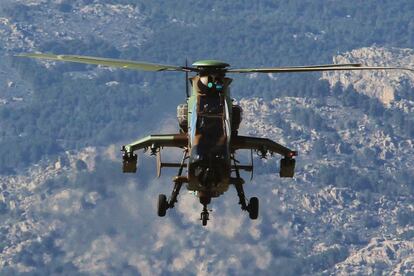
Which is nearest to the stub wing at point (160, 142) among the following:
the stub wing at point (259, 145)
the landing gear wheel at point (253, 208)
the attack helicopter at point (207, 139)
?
the attack helicopter at point (207, 139)

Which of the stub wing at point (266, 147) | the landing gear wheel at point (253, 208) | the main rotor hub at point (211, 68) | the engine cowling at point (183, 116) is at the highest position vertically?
the main rotor hub at point (211, 68)

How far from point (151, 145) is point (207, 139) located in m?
3.96

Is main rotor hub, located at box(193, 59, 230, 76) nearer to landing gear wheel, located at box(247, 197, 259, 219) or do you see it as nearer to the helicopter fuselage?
the helicopter fuselage

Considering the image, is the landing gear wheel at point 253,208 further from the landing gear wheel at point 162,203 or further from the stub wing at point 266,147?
the landing gear wheel at point 162,203

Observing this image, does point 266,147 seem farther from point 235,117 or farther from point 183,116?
point 183,116

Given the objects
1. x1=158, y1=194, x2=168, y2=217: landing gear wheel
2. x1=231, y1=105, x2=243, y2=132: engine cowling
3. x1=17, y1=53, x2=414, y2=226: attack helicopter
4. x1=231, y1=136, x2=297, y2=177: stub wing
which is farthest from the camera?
x1=158, y1=194, x2=168, y2=217: landing gear wheel

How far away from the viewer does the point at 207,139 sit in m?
90.8

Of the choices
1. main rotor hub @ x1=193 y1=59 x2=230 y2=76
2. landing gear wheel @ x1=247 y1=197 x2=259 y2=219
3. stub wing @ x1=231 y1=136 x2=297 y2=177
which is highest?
main rotor hub @ x1=193 y1=59 x2=230 y2=76

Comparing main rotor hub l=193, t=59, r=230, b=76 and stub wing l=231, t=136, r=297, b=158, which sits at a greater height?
main rotor hub l=193, t=59, r=230, b=76

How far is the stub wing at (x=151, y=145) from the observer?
93.5 metres

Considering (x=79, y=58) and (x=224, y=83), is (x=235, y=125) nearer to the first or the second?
(x=224, y=83)

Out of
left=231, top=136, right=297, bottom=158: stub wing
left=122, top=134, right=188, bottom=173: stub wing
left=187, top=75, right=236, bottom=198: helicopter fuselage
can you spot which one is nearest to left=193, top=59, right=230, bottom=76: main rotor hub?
left=187, top=75, right=236, bottom=198: helicopter fuselage

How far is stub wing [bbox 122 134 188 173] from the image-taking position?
3681 inches

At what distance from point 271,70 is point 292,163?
200 inches
